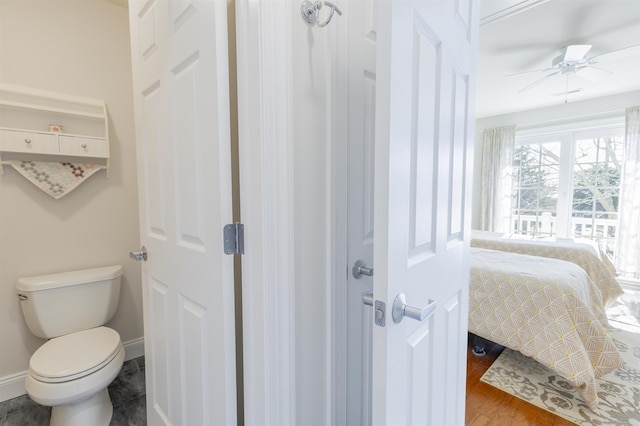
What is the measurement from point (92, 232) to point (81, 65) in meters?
1.02

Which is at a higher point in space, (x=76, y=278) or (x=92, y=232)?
(x=92, y=232)

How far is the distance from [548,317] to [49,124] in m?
3.11

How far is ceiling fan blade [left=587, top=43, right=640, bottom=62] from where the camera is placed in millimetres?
2661

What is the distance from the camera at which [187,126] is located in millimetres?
977

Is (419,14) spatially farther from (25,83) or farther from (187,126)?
(25,83)

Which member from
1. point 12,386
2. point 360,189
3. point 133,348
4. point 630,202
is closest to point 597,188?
point 630,202

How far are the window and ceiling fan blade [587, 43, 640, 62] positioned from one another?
4.83ft

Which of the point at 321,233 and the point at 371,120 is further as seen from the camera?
the point at 371,120

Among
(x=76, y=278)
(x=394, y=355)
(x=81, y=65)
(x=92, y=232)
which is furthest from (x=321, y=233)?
(x=81, y=65)

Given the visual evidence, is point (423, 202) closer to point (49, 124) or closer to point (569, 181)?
point (49, 124)

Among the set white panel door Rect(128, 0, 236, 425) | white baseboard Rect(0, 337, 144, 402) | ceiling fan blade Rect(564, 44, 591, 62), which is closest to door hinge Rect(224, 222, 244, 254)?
white panel door Rect(128, 0, 236, 425)

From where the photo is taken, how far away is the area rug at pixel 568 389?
1.56 metres

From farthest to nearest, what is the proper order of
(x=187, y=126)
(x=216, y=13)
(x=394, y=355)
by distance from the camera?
(x=187, y=126) < (x=216, y=13) < (x=394, y=355)

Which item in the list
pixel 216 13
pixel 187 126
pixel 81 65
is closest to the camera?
pixel 216 13
